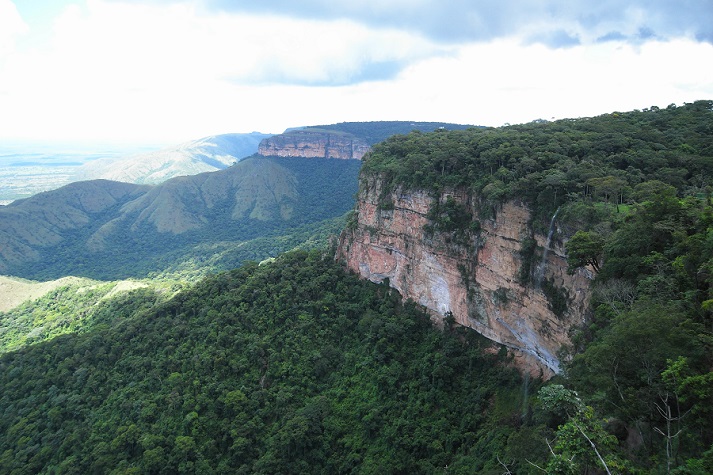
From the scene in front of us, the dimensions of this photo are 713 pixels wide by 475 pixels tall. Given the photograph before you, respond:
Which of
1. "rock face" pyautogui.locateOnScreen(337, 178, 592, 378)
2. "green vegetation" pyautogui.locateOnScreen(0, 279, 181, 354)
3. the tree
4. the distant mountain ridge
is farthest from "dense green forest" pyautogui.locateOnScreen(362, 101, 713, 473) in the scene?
the distant mountain ridge

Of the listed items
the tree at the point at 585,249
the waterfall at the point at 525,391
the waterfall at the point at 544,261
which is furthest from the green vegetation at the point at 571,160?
the waterfall at the point at 525,391

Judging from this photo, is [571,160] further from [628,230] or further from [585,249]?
[628,230]

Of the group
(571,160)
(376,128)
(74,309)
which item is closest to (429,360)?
(571,160)

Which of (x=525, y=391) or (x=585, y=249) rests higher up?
(x=585, y=249)

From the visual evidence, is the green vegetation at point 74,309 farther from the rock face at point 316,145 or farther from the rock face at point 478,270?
the rock face at point 316,145

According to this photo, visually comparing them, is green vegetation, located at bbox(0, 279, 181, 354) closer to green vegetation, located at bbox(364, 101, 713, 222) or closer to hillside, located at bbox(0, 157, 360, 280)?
hillside, located at bbox(0, 157, 360, 280)
